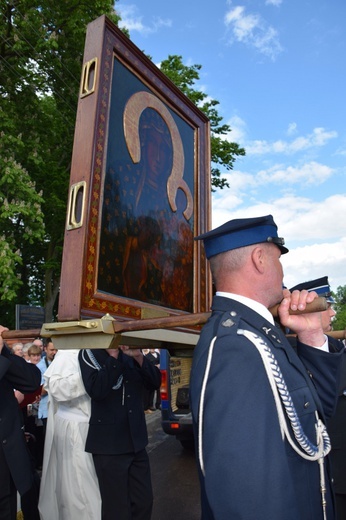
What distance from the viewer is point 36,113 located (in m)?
12.9

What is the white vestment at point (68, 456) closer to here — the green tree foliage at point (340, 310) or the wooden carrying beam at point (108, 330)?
the wooden carrying beam at point (108, 330)

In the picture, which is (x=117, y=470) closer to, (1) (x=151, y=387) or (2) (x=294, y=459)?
(1) (x=151, y=387)

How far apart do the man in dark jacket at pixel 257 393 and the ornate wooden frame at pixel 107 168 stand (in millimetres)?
452

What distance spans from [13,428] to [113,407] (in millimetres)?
746

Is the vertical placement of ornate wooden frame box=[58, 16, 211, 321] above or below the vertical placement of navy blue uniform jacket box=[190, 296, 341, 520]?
above

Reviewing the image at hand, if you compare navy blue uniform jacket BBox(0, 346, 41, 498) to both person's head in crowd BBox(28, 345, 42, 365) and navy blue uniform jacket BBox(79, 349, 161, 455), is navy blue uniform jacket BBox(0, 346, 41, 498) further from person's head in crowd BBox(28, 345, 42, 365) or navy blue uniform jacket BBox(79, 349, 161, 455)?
person's head in crowd BBox(28, 345, 42, 365)

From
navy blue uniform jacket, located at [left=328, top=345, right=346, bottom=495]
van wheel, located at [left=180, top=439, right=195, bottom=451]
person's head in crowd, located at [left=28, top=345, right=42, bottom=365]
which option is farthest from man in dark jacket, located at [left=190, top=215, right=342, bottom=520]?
van wheel, located at [left=180, top=439, right=195, bottom=451]

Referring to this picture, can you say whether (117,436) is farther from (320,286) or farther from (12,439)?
(320,286)

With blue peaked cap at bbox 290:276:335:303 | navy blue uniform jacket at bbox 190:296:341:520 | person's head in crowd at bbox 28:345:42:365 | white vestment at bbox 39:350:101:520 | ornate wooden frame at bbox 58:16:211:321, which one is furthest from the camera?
person's head in crowd at bbox 28:345:42:365

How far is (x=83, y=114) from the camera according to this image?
1.90 m

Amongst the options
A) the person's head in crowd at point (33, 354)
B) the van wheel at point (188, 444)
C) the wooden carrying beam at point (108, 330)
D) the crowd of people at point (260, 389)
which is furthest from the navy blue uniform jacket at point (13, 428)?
the van wheel at point (188, 444)

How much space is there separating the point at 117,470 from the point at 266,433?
2459 mm

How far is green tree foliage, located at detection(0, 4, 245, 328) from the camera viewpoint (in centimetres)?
1041

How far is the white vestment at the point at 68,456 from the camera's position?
3734 mm
